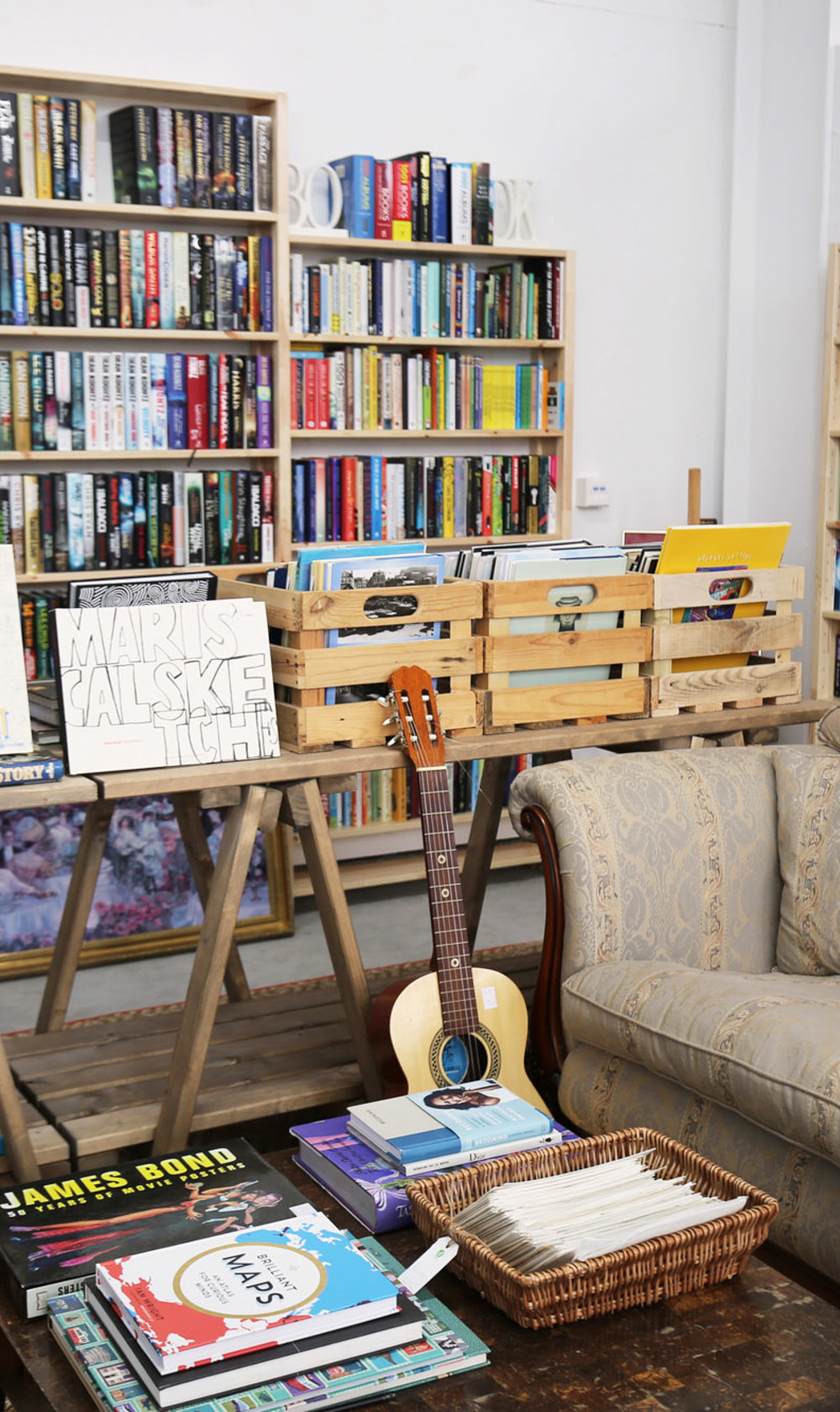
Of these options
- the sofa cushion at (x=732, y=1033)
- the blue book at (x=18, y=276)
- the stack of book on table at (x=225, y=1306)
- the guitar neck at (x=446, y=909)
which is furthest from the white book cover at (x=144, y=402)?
the stack of book on table at (x=225, y=1306)

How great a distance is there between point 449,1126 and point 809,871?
96 cm

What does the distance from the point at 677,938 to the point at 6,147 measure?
101 inches

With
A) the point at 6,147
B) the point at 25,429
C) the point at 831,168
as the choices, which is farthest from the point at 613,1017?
the point at 831,168

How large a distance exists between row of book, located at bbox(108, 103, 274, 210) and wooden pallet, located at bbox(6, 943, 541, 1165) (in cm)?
215

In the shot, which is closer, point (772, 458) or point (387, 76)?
point (387, 76)

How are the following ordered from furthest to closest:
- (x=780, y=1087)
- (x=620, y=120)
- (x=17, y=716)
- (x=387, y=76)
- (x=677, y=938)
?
(x=620, y=120) < (x=387, y=76) < (x=677, y=938) < (x=17, y=716) < (x=780, y=1087)

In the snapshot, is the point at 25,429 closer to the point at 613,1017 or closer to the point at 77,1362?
the point at 613,1017

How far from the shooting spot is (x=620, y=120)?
4602 mm

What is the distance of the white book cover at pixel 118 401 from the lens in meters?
3.78

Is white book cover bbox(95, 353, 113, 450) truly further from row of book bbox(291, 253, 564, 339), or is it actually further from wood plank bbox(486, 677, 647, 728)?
wood plank bbox(486, 677, 647, 728)

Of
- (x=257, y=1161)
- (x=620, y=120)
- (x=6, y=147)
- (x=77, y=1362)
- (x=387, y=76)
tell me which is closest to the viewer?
(x=77, y=1362)

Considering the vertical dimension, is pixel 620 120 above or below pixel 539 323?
above

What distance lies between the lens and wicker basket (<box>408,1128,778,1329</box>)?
1407 mm

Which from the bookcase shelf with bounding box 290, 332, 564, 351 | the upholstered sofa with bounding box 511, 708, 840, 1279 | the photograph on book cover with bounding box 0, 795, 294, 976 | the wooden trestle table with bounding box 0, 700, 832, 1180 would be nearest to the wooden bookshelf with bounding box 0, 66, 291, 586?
the bookcase shelf with bounding box 290, 332, 564, 351
